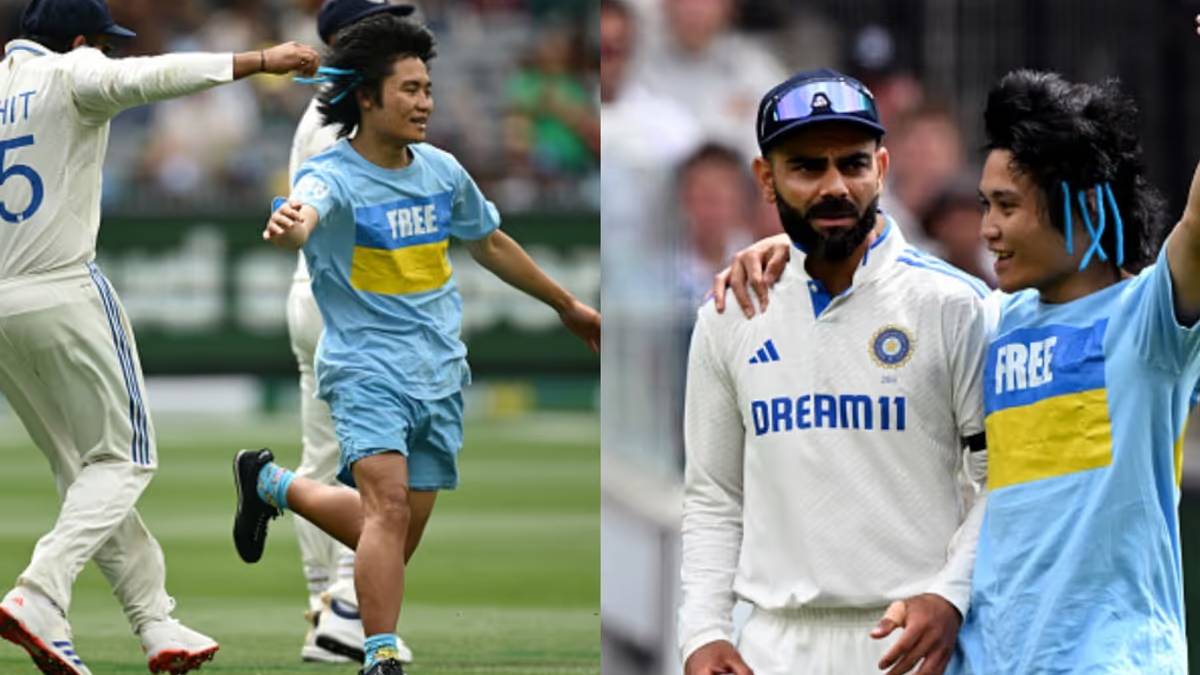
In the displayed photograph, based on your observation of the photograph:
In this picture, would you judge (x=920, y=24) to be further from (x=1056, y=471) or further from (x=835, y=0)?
(x=1056, y=471)

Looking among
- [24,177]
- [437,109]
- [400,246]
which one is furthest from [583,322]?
[437,109]

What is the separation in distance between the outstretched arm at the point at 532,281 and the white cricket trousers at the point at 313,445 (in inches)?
44.5

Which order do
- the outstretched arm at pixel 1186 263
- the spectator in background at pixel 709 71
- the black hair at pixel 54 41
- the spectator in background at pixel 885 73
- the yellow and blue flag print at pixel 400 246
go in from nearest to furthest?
1. the outstretched arm at pixel 1186 263
2. the yellow and blue flag print at pixel 400 246
3. the black hair at pixel 54 41
4. the spectator in background at pixel 709 71
5. the spectator in background at pixel 885 73

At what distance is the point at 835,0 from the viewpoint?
32.6 feet

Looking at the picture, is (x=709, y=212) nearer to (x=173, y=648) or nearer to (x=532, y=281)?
(x=532, y=281)

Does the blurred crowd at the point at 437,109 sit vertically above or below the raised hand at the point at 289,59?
above

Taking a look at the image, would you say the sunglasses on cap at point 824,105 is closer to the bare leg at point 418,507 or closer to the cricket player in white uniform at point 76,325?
the bare leg at point 418,507

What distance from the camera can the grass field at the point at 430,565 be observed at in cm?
841

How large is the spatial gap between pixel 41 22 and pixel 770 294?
421 centimetres

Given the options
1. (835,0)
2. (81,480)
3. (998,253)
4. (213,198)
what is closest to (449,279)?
(81,480)

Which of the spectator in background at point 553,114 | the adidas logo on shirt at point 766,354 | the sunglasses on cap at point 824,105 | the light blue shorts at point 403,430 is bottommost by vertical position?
the light blue shorts at point 403,430

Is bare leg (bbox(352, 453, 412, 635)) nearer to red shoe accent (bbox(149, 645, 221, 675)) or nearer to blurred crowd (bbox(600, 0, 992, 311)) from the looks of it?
red shoe accent (bbox(149, 645, 221, 675))

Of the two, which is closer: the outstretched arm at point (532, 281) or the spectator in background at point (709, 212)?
the outstretched arm at point (532, 281)

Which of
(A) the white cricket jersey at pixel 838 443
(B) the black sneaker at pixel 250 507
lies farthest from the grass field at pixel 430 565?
(A) the white cricket jersey at pixel 838 443
